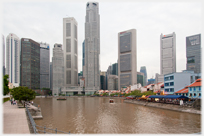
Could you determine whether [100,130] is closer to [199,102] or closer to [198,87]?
[199,102]

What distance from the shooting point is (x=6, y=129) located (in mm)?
23141

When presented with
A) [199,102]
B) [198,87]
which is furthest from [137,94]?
[199,102]

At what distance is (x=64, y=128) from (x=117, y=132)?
956cm

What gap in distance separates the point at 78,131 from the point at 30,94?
27.7 metres

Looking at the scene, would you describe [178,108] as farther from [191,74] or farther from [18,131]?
[18,131]

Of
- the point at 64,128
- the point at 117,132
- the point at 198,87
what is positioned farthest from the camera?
the point at 198,87

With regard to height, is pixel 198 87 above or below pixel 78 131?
above

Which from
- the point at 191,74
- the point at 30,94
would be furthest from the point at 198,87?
the point at 30,94

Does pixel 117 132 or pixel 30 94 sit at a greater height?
pixel 30 94

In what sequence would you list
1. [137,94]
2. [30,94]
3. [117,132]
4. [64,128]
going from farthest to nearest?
[137,94] → [30,94] → [64,128] → [117,132]

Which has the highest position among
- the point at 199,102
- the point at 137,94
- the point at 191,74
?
the point at 191,74

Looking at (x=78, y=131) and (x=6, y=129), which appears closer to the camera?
(x=6, y=129)

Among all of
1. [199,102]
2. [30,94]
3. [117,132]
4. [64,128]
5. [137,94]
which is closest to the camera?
[117,132]

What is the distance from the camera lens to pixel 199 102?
45.0 m
